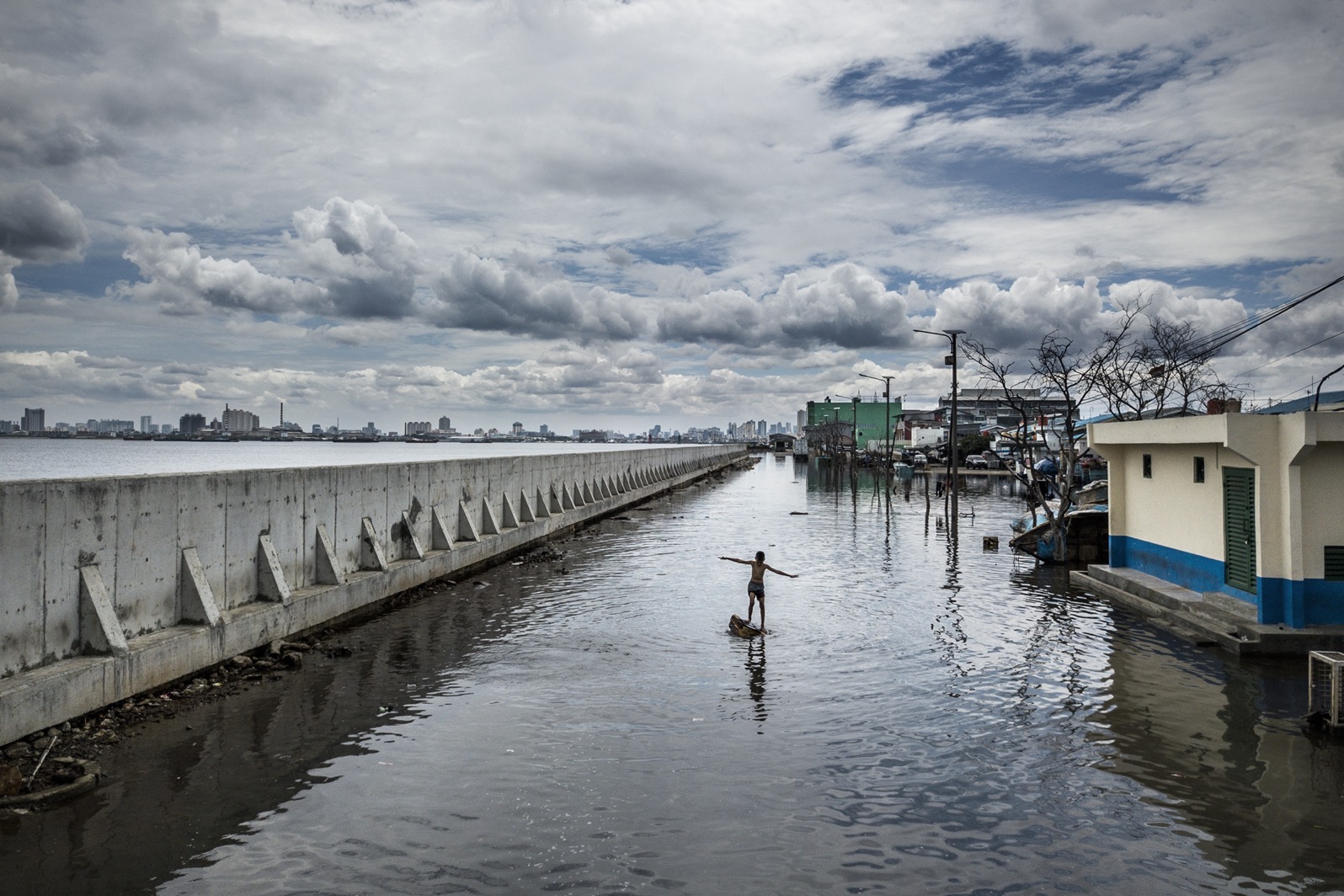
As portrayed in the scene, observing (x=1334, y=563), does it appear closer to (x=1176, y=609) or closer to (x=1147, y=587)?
(x=1176, y=609)

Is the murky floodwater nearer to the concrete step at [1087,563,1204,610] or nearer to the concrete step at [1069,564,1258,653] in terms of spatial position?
the concrete step at [1069,564,1258,653]

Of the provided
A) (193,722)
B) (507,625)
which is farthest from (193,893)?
(507,625)

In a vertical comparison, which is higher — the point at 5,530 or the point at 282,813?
the point at 5,530

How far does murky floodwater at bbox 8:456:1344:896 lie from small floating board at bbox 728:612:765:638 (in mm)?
231

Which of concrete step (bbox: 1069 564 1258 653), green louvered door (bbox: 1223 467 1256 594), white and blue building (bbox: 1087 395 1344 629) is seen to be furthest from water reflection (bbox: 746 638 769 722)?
green louvered door (bbox: 1223 467 1256 594)

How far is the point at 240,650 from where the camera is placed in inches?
492

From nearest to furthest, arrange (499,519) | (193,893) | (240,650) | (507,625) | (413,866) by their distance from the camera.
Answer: (193,893) → (413,866) → (240,650) → (507,625) → (499,519)

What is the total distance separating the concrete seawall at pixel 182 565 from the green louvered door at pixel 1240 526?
15569 millimetres

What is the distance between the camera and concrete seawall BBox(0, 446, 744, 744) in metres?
9.26

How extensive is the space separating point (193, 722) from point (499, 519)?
16.3 m

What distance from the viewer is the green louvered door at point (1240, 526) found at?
14.6 m

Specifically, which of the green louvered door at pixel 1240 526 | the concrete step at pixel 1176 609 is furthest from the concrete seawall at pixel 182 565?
the green louvered door at pixel 1240 526

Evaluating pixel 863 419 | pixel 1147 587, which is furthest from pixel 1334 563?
pixel 863 419

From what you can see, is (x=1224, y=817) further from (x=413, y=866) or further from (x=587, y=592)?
(x=587, y=592)
